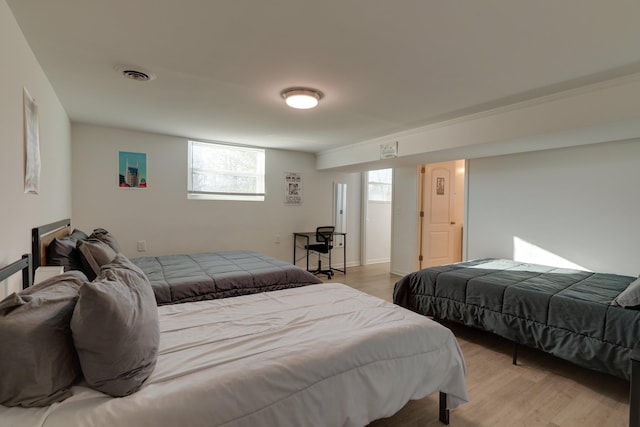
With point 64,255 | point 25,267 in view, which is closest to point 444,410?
point 25,267

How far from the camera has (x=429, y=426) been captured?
5.82 ft

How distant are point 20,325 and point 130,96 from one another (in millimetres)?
2433

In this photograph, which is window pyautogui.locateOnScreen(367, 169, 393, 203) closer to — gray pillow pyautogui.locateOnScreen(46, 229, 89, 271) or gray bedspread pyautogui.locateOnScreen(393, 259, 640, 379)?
gray bedspread pyautogui.locateOnScreen(393, 259, 640, 379)

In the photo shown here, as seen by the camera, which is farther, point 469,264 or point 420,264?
point 420,264

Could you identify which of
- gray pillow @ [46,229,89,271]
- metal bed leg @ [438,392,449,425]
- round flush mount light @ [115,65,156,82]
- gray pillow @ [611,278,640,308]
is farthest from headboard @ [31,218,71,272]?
gray pillow @ [611,278,640,308]

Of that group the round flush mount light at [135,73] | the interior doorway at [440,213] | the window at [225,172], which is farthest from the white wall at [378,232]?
the round flush mount light at [135,73]

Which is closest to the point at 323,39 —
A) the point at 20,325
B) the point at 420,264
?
the point at 20,325

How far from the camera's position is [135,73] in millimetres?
2271

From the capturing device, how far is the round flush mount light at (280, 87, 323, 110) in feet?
8.36

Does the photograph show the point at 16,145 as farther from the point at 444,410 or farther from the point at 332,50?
the point at 444,410

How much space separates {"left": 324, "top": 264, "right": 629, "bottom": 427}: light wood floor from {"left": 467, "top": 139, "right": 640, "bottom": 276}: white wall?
1503 millimetres

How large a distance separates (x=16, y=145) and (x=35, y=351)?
4.22 feet

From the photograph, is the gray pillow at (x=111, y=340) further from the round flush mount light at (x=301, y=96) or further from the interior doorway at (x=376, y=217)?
the interior doorway at (x=376, y=217)

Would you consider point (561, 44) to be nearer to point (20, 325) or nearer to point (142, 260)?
point (20, 325)
